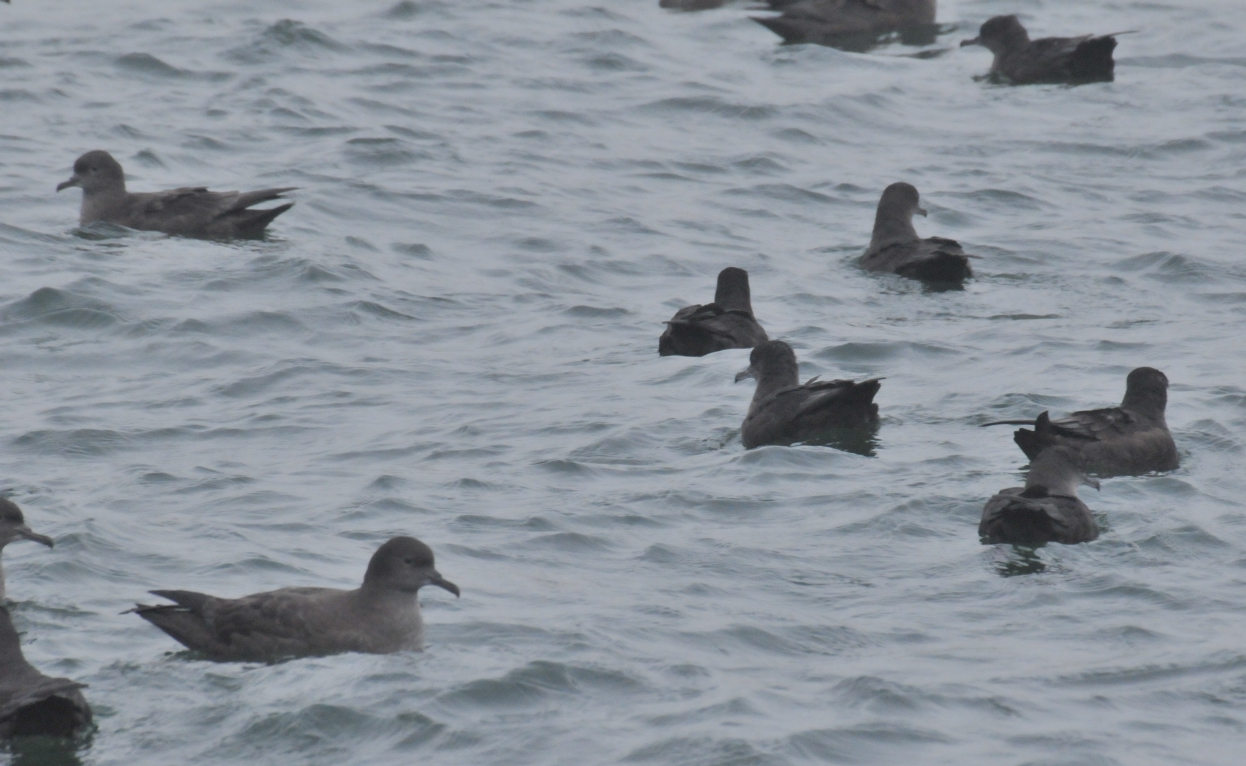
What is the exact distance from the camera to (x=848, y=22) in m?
23.5

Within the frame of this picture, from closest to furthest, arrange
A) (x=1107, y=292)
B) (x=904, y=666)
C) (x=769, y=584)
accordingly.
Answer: (x=904, y=666)
(x=769, y=584)
(x=1107, y=292)

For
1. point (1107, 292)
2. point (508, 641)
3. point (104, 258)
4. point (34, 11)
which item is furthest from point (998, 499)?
point (34, 11)

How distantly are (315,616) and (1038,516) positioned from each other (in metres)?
3.62

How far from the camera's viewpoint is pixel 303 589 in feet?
28.6

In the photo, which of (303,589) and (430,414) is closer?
(303,589)

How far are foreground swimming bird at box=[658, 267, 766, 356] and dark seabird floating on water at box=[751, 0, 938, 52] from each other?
954 centimetres

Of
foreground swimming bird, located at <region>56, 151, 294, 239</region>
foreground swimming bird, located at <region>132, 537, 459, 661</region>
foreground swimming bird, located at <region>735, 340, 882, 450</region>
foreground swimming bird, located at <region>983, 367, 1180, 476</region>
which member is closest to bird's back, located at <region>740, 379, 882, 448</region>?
foreground swimming bird, located at <region>735, 340, 882, 450</region>

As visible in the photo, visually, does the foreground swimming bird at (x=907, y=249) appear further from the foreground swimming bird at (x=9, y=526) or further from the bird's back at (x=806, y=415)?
the foreground swimming bird at (x=9, y=526)

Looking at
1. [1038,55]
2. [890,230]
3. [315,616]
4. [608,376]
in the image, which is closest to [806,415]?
[608,376]

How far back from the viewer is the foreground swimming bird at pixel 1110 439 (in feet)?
36.4

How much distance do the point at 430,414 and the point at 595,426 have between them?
1061 mm

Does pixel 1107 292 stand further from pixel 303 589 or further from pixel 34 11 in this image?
pixel 34 11

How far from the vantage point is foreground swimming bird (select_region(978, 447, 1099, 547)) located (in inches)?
384

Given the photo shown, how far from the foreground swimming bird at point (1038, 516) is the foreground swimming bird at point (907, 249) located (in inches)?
206
